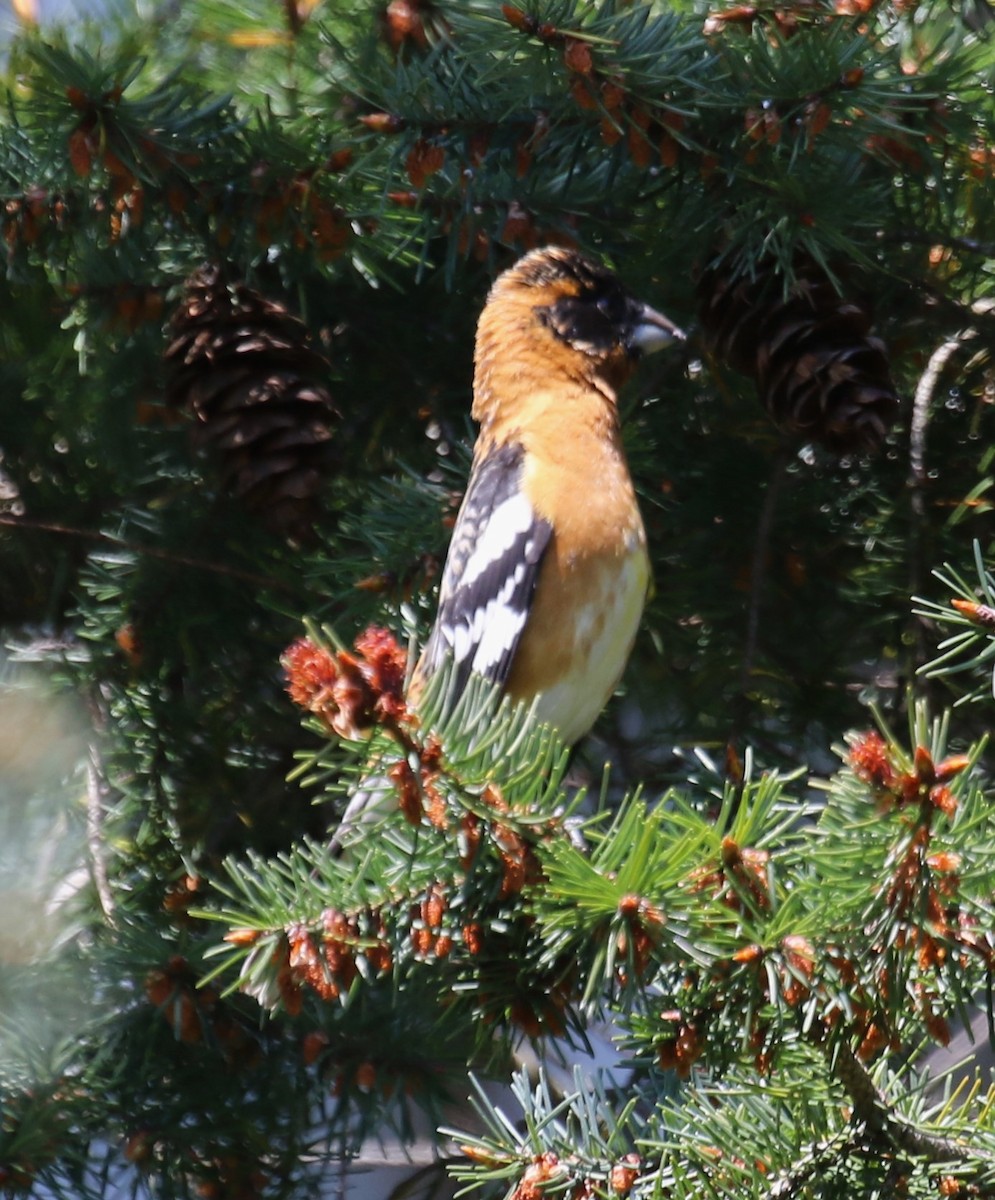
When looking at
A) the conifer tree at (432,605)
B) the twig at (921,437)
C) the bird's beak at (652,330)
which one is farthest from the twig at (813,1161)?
the bird's beak at (652,330)

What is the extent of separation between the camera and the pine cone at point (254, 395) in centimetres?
205

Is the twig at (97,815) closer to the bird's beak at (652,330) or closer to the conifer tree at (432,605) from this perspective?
the conifer tree at (432,605)

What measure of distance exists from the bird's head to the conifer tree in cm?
6

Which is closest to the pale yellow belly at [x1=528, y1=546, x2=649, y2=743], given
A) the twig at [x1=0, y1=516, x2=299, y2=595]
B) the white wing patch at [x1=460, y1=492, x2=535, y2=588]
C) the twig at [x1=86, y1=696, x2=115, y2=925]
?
the white wing patch at [x1=460, y1=492, x2=535, y2=588]

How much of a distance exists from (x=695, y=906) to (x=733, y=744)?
0.84 metres

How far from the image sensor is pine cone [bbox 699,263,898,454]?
1.95 m

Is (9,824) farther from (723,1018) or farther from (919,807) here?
(919,807)

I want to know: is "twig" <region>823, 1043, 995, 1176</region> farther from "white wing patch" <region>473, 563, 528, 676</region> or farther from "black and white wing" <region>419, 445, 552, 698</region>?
"white wing patch" <region>473, 563, 528, 676</region>

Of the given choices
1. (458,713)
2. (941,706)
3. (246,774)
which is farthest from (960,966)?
(246,774)

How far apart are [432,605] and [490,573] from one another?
4.1 inches

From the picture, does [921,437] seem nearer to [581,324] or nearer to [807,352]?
[807,352]

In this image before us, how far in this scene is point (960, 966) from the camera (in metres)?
1.20

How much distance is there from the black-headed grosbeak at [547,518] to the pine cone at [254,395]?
0.24 meters

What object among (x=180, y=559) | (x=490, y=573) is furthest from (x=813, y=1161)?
(x=180, y=559)
